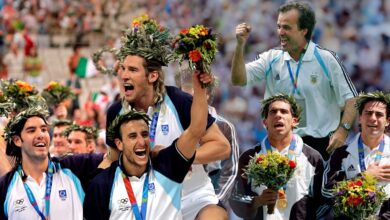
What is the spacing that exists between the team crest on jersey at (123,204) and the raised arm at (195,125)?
21.2 inches

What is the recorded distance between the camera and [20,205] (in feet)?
25.6

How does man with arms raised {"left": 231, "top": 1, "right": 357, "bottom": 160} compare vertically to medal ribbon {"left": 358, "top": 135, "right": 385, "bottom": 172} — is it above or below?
above

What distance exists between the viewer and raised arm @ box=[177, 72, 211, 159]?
24.0 ft

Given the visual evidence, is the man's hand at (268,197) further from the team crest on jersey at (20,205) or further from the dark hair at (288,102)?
the team crest on jersey at (20,205)

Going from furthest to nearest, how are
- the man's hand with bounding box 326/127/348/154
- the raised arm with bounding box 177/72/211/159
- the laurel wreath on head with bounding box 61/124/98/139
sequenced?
the laurel wreath on head with bounding box 61/124/98/139
the man's hand with bounding box 326/127/348/154
the raised arm with bounding box 177/72/211/159

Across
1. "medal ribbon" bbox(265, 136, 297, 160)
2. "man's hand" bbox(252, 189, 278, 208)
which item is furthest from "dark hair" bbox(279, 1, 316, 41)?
"man's hand" bbox(252, 189, 278, 208)

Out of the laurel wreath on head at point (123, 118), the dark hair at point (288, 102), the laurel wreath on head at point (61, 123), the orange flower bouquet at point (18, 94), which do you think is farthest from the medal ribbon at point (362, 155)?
the laurel wreath on head at point (61, 123)

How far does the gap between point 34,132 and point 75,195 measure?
57cm

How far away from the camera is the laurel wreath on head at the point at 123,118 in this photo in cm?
772

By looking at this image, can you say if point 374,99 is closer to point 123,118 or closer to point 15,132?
point 123,118

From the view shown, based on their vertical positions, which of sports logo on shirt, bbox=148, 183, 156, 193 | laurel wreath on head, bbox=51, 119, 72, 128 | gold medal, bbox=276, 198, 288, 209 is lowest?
gold medal, bbox=276, 198, 288, 209

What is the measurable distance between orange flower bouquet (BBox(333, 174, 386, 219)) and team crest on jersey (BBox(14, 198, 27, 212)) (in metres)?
2.48

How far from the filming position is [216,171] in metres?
9.89

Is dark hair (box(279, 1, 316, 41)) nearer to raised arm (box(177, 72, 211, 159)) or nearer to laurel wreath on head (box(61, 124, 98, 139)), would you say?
raised arm (box(177, 72, 211, 159))
